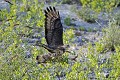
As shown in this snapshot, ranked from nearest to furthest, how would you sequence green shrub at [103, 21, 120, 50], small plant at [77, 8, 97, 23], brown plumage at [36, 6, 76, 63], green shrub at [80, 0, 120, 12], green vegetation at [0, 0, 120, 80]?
green vegetation at [0, 0, 120, 80]
brown plumage at [36, 6, 76, 63]
green shrub at [103, 21, 120, 50]
small plant at [77, 8, 97, 23]
green shrub at [80, 0, 120, 12]

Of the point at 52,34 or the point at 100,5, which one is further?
the point at 100,5

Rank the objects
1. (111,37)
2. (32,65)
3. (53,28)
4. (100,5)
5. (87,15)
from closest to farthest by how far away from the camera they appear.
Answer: (32,65) → (53,28) → (111,37) → (87,15) → (100,5)

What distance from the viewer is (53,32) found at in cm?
862

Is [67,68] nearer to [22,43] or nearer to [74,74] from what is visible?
[74,74]

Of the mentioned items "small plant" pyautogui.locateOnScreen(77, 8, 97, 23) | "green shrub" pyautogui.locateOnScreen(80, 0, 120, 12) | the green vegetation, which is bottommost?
"small plant" pyautogui.locateOnScreen(77, 8, 97, 23)

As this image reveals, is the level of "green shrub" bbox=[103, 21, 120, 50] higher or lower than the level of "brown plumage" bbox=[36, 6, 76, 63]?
lower

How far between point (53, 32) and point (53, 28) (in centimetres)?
7

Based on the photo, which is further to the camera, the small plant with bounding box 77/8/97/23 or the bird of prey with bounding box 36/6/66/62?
the small plant with bounding box 77/8/97/23

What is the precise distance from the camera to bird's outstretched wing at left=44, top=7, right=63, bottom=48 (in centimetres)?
848

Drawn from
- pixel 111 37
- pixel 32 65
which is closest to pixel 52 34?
pixel 32 65

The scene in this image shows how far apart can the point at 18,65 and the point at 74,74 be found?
845mm

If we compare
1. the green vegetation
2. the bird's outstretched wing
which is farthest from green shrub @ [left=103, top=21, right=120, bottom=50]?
the bird's outstretched wing

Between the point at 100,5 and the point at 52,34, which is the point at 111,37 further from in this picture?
the point at 52,34

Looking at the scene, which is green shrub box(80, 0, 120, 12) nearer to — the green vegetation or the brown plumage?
the green vegetation
